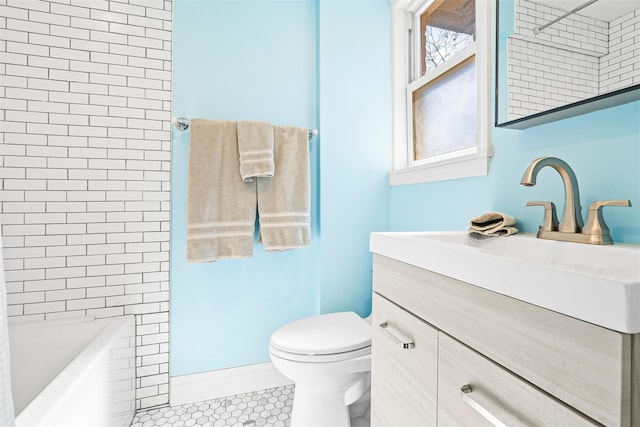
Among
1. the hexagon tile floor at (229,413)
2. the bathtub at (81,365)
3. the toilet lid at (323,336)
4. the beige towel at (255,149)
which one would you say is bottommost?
the hexagon tile floor at (229,413)

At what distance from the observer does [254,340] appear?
5.53 feet

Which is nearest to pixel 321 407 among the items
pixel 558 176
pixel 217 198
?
pixel 217 198

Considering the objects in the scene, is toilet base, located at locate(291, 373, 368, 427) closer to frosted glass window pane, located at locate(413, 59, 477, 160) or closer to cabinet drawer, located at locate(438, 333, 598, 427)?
cabinet drawer, located at locate(438, 333, 598, 427)

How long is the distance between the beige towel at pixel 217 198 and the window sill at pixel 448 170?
773 mm

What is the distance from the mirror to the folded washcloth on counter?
11.6 inches

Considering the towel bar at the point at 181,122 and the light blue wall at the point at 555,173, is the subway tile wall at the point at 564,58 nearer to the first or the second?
the light blue wall at the point at 555,173

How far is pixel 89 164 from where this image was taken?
1439mm

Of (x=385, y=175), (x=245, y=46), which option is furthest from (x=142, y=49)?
(x=385, y=175)

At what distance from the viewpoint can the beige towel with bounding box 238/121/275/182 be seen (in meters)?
1.48

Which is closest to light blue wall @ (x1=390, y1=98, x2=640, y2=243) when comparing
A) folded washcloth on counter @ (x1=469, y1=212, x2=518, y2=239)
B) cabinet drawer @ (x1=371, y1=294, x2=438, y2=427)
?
folded washcloth on counter @ (x1=469, y1=212, x2=518, y2=239)

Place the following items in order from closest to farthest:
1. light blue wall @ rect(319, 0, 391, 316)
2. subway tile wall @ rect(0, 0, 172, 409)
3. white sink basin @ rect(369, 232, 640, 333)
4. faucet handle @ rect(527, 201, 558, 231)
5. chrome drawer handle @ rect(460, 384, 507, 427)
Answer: white sink basin @ rect(369, 232, 640, 333)
chrome drawer handle @ rect(460, 384, 507, 427)
faucet handle @ rect(527, 201, 558, 231)
subway tile wall @ rect(0, 0, 172, 409)
light blue wall @ rect(319, 0, 391, 316)

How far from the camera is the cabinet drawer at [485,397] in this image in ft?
1.44

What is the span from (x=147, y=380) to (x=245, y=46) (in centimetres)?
171

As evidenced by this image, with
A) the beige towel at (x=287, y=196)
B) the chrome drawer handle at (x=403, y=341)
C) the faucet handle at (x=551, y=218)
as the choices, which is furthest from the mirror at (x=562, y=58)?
the beige towel at (x=287, y=196)
